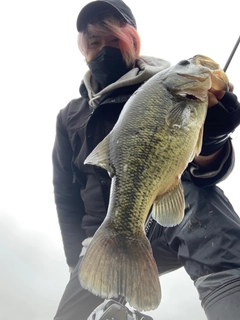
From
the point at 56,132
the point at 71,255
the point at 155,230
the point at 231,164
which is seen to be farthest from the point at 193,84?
the point at 71,255

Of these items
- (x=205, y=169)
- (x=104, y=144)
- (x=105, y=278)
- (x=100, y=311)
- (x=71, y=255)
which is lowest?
(x=71, y=255)

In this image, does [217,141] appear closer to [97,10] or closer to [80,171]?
[80,171]

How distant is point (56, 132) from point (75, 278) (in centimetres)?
161

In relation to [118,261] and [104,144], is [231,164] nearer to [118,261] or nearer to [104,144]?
[104,144]

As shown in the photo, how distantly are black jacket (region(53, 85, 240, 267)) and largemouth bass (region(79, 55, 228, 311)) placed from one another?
80 cm

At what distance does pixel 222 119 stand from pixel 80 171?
68.1 inches

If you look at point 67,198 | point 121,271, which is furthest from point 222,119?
point 67,198

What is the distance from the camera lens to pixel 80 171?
3.46 metres

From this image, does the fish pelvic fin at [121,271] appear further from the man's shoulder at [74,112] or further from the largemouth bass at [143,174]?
the man's shoulder at [74,112]

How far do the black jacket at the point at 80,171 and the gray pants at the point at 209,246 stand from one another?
28cm

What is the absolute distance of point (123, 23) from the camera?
3416 millimetres

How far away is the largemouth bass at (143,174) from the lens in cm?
164

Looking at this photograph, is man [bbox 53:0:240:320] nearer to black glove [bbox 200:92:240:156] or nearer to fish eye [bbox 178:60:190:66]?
black glove [bbox 200:92:240:156]

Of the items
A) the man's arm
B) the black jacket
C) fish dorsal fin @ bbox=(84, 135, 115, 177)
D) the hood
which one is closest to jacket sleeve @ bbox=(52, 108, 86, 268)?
the black jacket
